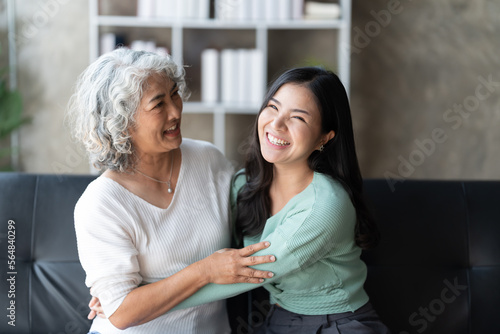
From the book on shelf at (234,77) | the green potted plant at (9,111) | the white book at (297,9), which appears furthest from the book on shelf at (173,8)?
the green potted plant at (9,111)

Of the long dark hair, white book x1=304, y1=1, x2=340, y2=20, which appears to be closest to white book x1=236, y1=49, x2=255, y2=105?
white book x1=304, y1=1, x2=340, y2=20

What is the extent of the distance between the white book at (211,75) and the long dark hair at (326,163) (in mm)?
1963

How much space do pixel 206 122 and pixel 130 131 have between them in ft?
8.26

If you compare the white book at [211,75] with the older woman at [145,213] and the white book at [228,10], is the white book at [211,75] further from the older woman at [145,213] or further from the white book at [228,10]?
the older woman at [145,213]

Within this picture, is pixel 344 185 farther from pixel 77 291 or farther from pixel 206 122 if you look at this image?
pixel 206 122

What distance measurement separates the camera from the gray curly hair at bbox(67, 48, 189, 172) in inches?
64.4

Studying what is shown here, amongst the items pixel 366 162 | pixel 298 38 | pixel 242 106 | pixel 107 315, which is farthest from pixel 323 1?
pixel 107 315

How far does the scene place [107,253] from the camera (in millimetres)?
1541

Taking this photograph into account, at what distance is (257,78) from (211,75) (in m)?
0.36

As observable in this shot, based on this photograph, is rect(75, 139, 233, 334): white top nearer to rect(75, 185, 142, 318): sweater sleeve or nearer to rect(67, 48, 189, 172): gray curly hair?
rect(75, 185, 142, 318): sweater sleeve

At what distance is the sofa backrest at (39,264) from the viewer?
1858 mm

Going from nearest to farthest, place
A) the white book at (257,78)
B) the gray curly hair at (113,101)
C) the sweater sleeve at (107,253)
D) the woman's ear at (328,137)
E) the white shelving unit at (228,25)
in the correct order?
the sweater sleeve at (107,253), the gray curly hair at (113,101), the woman's ear at (328,137), the white shelving unit at (228,25), the white book at (257,78)

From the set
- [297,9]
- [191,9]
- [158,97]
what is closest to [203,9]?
[191,9]

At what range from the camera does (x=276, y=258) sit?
5.12ft
